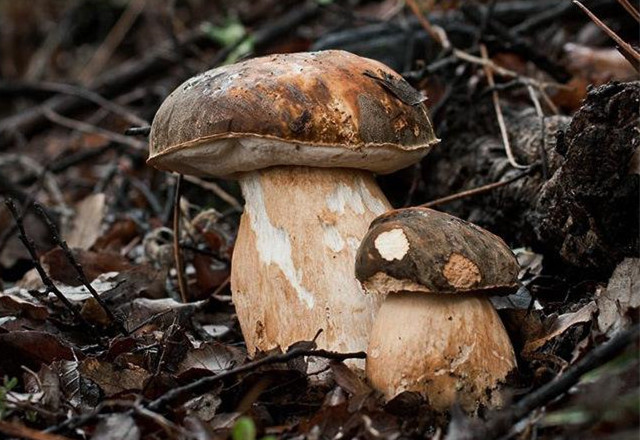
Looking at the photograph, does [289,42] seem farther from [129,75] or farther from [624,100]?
[624,100]

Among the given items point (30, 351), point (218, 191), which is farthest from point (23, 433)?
point (218, 191)

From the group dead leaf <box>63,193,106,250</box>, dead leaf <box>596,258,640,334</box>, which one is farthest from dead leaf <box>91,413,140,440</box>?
dead leaf <box>63,193,106,250</box>

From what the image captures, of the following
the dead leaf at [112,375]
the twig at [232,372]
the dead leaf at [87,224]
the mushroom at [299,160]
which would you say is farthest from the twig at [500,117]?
the dead leaf at [87,224]

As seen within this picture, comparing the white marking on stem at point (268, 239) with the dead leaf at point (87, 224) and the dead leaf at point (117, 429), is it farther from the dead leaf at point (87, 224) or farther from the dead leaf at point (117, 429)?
the dead leaf at point (87, 224)

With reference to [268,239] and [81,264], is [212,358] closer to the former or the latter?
[268,239]

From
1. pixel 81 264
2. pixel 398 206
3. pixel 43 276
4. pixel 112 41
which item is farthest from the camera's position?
pixel 112 41

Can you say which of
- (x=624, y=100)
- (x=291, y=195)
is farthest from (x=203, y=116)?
(x=624, y=100)
